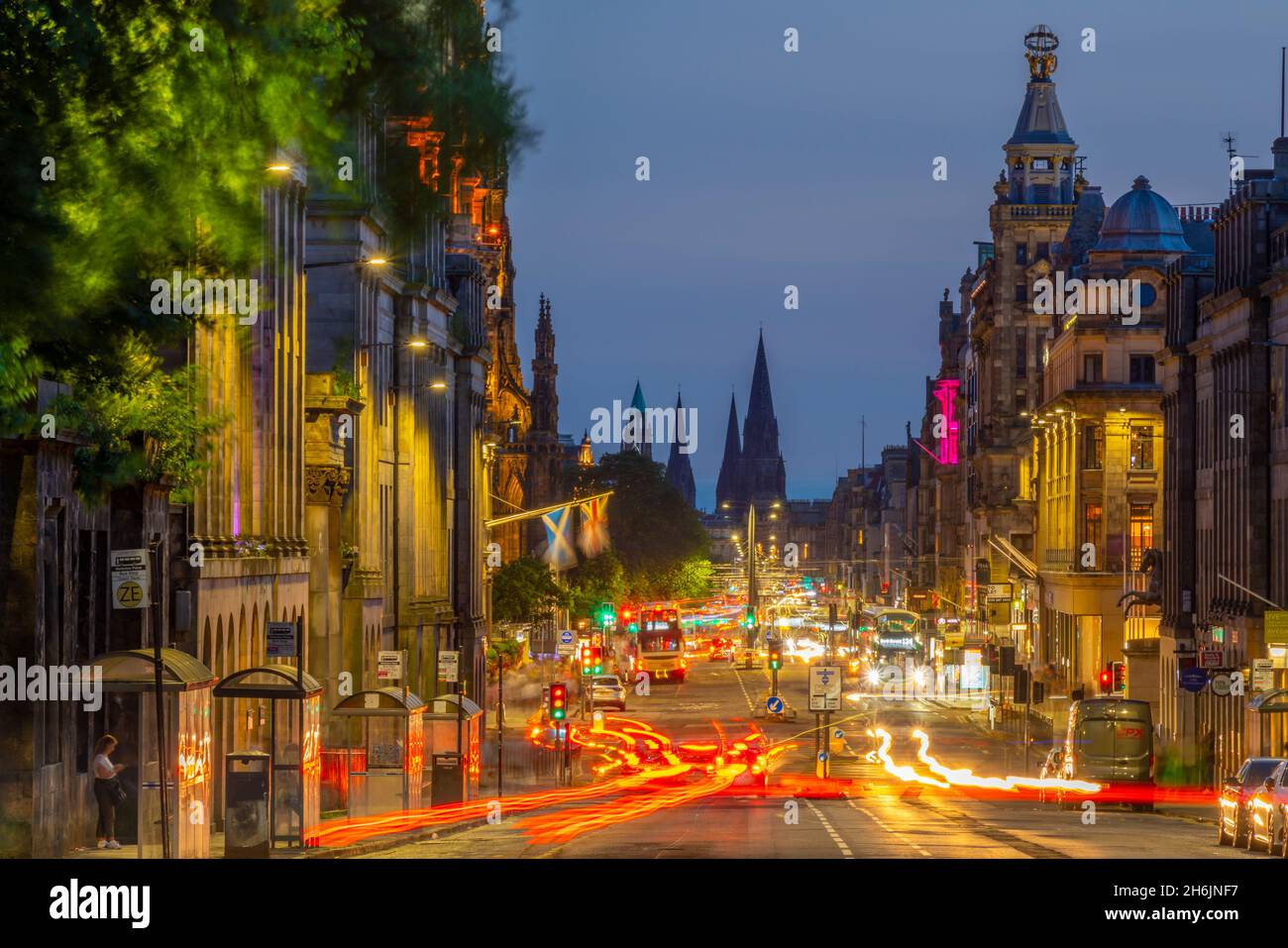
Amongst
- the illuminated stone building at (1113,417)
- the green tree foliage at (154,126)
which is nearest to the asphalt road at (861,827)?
the green tree foliage at (154,126)

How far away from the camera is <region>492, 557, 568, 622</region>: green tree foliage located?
106562 millimetres

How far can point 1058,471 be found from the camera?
104 meters

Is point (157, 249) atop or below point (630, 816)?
atop

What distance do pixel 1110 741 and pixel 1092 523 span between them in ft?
156

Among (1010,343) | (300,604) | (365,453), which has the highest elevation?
(1010,343)

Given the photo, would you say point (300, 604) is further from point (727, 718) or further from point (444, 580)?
point (727, 718)

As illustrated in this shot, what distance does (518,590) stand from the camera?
350 ft

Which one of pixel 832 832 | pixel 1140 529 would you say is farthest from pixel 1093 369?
pixel 832 832

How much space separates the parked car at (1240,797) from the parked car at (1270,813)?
0.61ft

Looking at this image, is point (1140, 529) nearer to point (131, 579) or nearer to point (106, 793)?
point (106, 793)

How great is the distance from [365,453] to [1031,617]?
62.0 m

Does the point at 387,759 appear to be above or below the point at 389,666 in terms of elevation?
below
